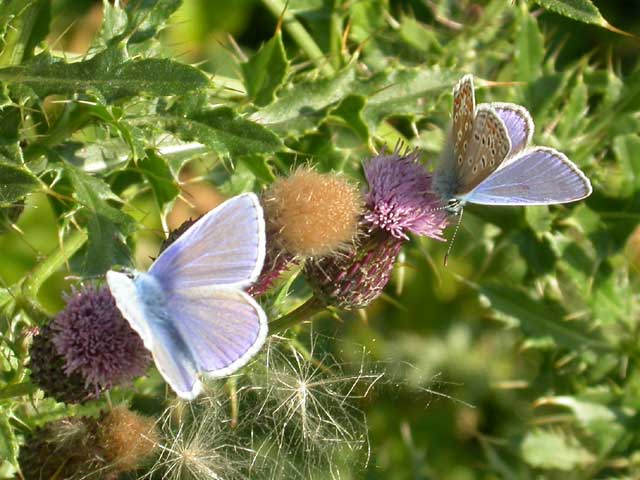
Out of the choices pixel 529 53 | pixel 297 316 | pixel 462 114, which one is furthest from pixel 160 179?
pixel 529 53

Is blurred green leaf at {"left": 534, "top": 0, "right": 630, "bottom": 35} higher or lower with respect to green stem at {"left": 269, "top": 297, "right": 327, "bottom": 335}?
higher

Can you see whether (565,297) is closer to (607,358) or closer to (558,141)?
(607,358)

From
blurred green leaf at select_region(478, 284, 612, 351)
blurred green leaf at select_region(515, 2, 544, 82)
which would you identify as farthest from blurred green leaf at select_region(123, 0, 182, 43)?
blurred green leaf at select_region(478, 284, 612, 351)

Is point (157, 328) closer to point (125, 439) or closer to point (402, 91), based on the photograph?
point (125, 439)

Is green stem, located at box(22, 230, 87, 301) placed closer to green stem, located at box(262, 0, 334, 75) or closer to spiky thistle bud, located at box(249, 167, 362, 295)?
spiky thistle bud, located at box(249, 167, 362, 295)

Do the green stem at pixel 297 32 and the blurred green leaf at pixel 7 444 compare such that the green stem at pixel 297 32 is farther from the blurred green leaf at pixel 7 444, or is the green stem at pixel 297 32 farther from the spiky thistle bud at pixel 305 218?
the blurred green leaf at pixel 7 444

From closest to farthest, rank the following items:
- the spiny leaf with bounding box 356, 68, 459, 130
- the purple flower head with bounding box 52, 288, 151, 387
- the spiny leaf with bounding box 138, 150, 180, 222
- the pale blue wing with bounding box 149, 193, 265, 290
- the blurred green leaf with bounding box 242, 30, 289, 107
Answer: the pale blue wing with bounding box 149, 193, 265, 290, the purple flower head with bounding box 52, 288, 151, 387, the spiny leaf with bounding box 138, 150, 180, 222, the blurred green leaf with bounding box 242, 30, 289, 107, the spiny leaf with bounding box 356, 68, 459, 130
